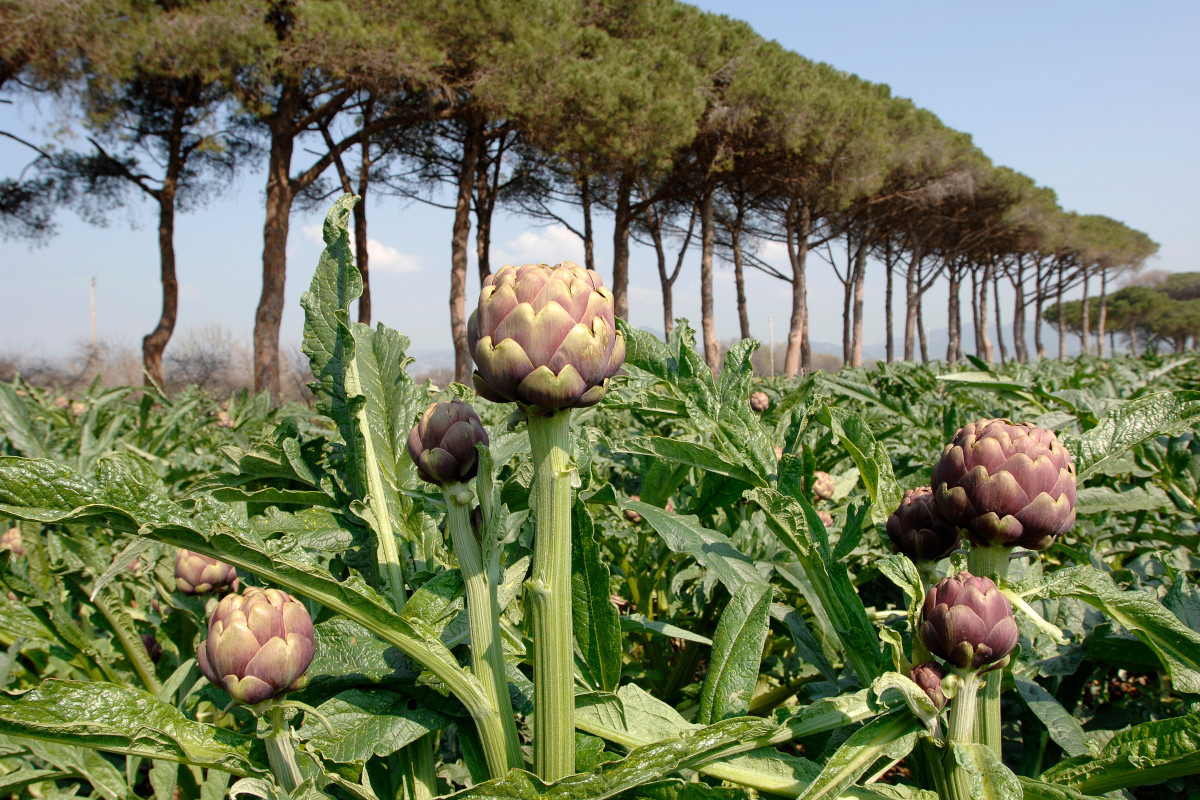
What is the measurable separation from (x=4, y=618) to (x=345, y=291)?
653 mm

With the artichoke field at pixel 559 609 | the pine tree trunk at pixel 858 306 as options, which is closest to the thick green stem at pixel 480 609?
the artichoke field at pixel 559 609

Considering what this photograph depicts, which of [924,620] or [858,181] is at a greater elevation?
[858,181]

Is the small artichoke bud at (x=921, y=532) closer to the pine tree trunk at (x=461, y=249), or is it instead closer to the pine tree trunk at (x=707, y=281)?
the pine tree trunk at (x=461, y=249)

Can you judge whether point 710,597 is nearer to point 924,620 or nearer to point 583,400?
point 924,620

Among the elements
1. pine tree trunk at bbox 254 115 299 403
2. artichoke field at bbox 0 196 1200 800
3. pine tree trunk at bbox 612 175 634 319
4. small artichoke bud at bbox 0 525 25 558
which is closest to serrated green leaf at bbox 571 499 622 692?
artichoke field at bbox 0 196 1200 800

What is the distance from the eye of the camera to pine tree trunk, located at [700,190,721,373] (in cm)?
1323

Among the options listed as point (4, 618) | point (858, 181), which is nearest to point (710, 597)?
point (4, 618)

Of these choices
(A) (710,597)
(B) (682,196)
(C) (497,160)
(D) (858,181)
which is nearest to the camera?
(A) (710,597)

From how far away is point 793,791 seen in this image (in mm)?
491

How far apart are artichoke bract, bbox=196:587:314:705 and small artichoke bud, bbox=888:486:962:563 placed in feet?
1.50

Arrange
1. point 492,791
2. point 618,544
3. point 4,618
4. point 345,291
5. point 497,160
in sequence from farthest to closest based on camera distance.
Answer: point 497,160, point 618,544, point 4,618, point 345,291, point 492,791

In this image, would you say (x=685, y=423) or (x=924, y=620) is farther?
(x=685, y=423)

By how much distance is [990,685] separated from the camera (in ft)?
1.64

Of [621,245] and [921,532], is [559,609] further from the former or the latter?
[621,245]
